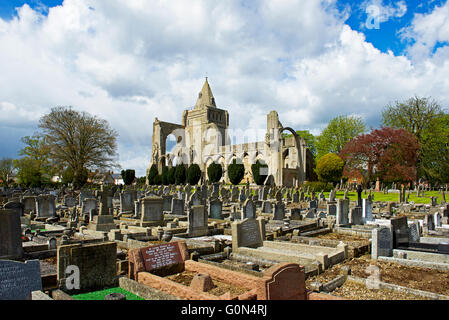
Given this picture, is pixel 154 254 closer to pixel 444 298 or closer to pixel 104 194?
pixel 444 298

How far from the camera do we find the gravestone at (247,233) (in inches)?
314

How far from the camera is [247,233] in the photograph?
8273mm

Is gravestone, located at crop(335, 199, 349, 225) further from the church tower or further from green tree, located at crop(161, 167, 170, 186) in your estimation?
the church tower

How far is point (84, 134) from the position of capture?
36875 mm

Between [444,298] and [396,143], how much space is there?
24836mm

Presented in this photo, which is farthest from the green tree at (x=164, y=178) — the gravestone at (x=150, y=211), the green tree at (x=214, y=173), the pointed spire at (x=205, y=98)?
the gravestone at (x=150, y=211)

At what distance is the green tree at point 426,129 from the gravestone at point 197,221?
30.8m

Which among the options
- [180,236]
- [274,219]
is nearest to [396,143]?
[274,219]

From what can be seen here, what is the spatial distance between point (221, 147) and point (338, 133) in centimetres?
2077

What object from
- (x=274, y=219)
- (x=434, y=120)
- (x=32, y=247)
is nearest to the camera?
(x=32, y=247)

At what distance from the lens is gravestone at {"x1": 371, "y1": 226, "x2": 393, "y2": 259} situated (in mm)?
7406

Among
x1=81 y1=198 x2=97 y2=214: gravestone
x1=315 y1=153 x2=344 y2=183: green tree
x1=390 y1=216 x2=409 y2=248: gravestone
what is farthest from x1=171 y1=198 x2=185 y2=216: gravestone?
x1=315 y1=153 x2=344 y2=183: green tree

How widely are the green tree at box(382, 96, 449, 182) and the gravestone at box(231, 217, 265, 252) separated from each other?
31096 mm

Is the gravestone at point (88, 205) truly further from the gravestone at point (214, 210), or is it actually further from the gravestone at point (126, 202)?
the gravestone at point (214, 210)
